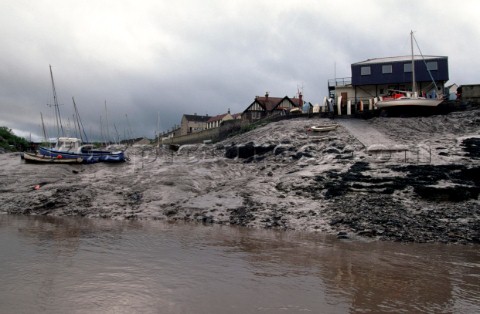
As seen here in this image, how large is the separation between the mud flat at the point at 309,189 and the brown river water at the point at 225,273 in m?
2.12

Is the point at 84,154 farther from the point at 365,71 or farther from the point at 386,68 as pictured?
the point at 386,68

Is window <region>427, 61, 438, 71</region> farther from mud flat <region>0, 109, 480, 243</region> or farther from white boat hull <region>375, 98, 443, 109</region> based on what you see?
mud flat <region>0, 109, 480, 243</region>

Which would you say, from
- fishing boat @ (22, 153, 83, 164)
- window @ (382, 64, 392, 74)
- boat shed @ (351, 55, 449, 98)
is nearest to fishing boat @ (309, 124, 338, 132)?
boat shed @ (351, 55, 449, 98)

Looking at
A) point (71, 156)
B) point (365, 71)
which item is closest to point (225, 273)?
point (71, 156)

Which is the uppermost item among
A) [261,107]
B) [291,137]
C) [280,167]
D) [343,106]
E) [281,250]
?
[261,107]

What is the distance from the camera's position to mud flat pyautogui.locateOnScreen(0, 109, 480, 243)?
56.4 feet

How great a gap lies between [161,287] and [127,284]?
34.1 inches

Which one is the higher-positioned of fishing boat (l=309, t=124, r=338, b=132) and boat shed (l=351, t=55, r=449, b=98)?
boat shed (l=351, t=55, r=449, b=98)

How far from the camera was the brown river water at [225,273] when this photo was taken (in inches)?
319

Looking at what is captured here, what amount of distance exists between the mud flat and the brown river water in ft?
6.96

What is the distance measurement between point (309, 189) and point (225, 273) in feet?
38.9

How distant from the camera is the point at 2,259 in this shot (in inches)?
443

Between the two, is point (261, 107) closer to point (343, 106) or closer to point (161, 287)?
point (343, 106)

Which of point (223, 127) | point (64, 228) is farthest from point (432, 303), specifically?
point (223, 127)
